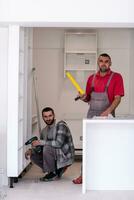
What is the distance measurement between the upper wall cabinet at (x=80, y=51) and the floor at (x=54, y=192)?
2112 mm

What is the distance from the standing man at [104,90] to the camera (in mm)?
4676

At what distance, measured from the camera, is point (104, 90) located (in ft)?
15.6

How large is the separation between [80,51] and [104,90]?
5.54ft

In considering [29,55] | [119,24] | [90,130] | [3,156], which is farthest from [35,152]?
[119,24]

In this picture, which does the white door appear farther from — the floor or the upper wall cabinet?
the upper wall cabinet

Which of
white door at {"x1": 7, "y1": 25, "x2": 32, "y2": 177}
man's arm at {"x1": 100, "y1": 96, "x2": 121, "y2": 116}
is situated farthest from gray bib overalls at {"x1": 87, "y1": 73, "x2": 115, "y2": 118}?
white door at {"x1": 7, "y1": 25, "x2": 32, "y2": 177}

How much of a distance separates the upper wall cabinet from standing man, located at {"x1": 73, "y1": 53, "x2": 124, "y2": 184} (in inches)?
60.0

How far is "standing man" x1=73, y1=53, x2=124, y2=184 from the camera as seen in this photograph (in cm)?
468

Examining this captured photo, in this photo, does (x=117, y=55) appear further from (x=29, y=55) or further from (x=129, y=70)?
(x=29, y=55)

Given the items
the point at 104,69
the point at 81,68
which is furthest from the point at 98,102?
the point at 81,68

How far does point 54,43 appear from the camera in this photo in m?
6.45

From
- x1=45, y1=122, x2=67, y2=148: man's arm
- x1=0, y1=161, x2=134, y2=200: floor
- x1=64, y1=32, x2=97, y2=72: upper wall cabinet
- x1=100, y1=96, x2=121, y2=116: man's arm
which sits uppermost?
x1=64, y1=32, x2=97, y2=72: upper wall cabinet

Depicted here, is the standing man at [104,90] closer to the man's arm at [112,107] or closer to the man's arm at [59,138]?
the man's arm at [112,107]
